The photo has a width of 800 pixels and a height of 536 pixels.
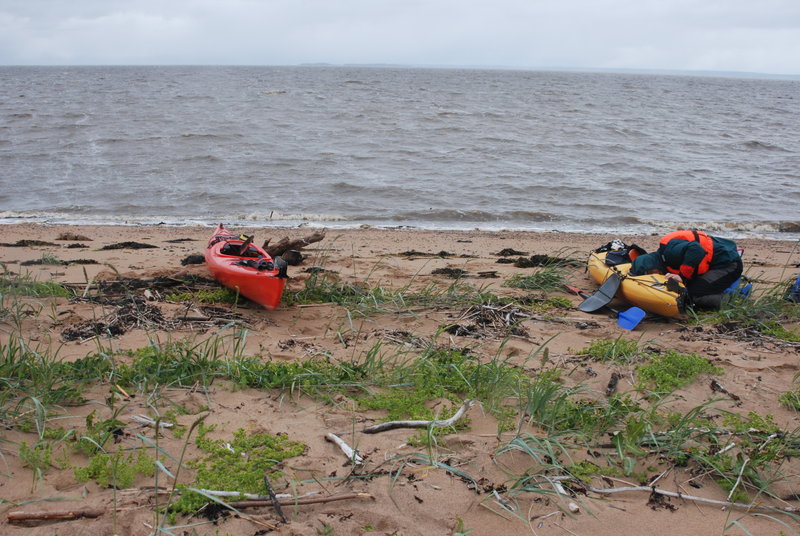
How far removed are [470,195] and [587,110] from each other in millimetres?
20650

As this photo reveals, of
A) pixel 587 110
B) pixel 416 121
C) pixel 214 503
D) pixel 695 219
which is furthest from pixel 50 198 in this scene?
pixel 587 110

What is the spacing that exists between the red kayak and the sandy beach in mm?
176

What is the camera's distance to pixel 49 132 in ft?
60.2

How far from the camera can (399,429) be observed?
9.07 feet

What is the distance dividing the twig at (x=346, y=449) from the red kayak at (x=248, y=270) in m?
2.13

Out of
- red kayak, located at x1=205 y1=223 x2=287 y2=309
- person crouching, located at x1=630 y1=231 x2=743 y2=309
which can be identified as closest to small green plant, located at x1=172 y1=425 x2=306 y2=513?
red kayak, located at x1=205 y1=223 x2=287 y2=309

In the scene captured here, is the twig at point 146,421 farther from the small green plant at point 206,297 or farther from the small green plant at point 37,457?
the small green plant at point 206,297

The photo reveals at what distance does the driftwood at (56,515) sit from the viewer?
2.06m

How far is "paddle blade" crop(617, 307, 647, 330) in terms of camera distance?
465 cm

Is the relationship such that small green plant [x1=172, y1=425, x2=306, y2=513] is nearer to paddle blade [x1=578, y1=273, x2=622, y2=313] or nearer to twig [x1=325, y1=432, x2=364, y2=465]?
twig [x1=325, y1=432, x2=364, y2=465]

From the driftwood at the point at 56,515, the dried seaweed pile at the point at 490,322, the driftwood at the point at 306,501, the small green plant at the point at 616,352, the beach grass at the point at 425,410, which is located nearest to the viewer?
the driftwood at the point at 56,515

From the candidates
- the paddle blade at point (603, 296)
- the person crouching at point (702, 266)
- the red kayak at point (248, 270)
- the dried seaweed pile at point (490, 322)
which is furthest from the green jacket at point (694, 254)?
the red kayak at point (248, 270)

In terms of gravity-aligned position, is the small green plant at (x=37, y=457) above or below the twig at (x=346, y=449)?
above

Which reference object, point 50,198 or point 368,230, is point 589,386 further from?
point 50,198
